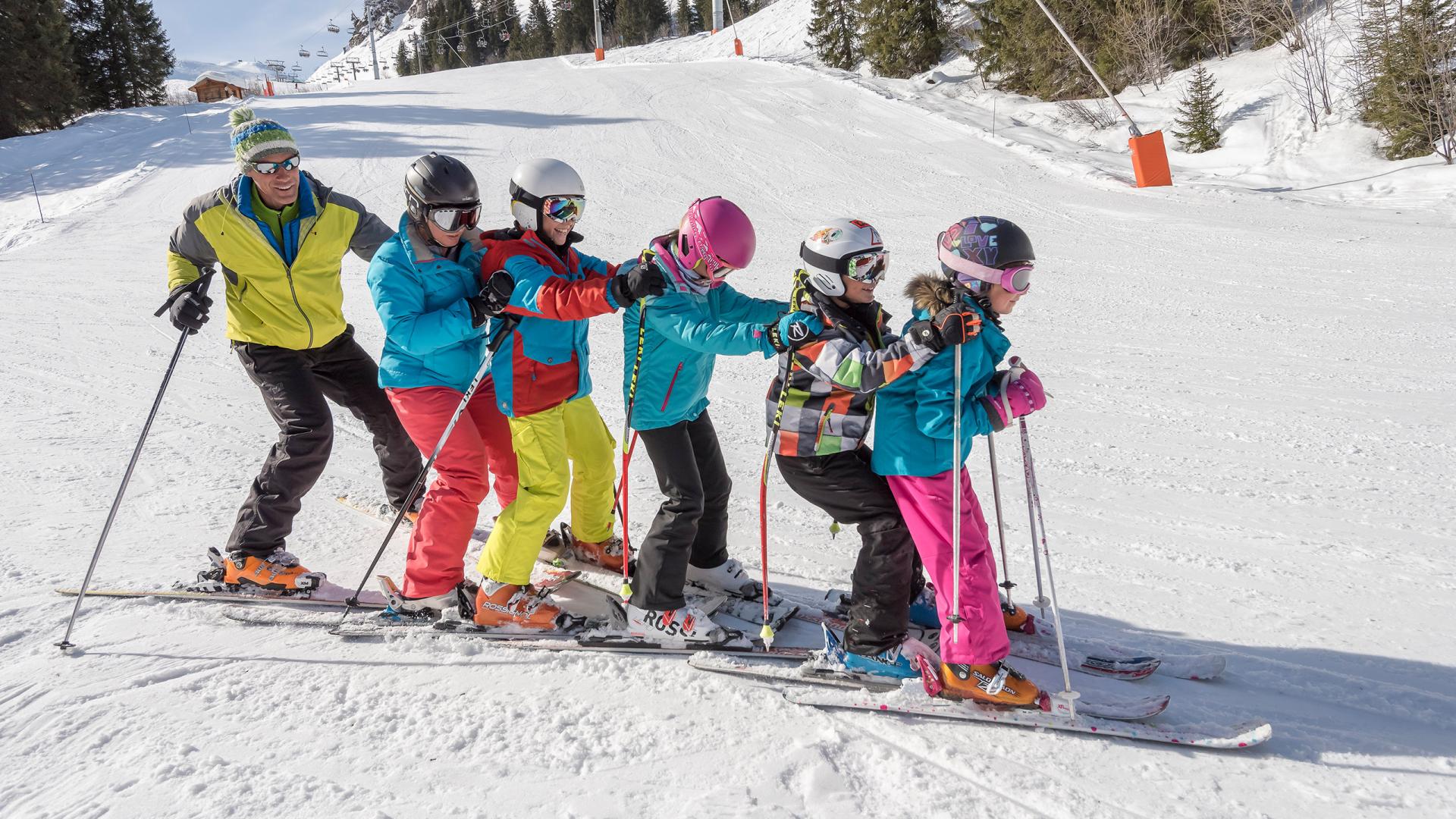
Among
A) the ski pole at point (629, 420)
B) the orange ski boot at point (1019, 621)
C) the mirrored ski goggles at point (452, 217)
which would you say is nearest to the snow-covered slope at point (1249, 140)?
the orange ski boot at point (1019, 621)

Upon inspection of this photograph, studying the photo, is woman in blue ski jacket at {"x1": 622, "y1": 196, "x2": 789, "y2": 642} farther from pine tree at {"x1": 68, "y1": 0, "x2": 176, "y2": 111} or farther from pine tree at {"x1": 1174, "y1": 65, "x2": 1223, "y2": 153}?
pine tree at {"x1": 68, "y1": 0, "x2": 176, "y2": 111}

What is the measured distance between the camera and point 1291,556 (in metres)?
4.39

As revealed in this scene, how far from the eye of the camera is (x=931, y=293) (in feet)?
10.4

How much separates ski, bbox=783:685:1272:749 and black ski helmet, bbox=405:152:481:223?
2493 millimetres

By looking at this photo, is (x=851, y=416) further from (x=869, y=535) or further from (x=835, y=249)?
(x=835, y=249)

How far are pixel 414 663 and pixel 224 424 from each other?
4.04m

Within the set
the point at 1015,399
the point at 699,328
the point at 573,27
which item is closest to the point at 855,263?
the point at 699,328

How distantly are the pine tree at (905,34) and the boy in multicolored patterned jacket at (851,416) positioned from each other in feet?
94.0

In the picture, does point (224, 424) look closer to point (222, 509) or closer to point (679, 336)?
point (222, 509)

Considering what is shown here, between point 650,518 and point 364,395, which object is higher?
point 364,395

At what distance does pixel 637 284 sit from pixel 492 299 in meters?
0.73

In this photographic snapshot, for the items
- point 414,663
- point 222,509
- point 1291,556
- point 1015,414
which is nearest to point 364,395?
point 222,509

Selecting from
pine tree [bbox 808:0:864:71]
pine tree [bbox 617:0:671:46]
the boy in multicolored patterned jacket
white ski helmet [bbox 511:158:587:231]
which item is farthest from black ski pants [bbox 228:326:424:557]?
pine tree [bbox 617:0:671:46]

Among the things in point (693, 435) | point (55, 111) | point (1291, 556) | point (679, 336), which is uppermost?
point (55, 111)
